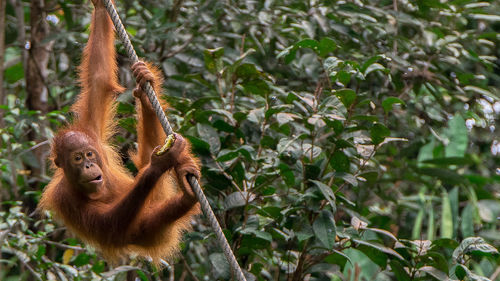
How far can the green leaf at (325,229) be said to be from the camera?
11.0 feet

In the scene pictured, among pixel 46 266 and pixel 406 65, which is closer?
pixel 46 266

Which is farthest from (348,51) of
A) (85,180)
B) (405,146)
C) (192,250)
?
(85,180)

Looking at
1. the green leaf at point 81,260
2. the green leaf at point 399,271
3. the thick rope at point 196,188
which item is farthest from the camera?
the green leaf at point 81,260

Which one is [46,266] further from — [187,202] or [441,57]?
[441,57]

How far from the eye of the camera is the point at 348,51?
4855mm

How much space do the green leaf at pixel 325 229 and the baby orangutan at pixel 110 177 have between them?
64 cm

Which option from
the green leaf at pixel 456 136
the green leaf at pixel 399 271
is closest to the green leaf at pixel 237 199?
the green leaf at pixel 399 271

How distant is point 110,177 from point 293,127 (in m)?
1.24

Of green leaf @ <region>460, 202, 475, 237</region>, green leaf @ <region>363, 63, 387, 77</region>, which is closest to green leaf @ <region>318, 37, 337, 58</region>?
green leaf @ <region>363, 63, 387, 77</region>

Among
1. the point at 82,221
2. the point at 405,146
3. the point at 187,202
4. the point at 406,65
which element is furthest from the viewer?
the point at 405,146

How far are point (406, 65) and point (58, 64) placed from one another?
10.1ft

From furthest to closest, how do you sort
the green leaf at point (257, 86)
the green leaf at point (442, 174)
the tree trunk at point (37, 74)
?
the tree trunk at point (37, 74), the green leaf at point (442, 174), the green leaf at point (257, 86)

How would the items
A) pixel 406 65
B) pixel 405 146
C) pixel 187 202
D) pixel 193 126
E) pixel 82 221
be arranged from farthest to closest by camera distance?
pixel 405 146, pixel 406 65, pixel 193 126, pixel 82 221, pixel 187 202

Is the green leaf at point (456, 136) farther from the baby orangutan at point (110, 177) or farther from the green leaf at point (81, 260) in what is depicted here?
the green leaf at point (81, 260)
